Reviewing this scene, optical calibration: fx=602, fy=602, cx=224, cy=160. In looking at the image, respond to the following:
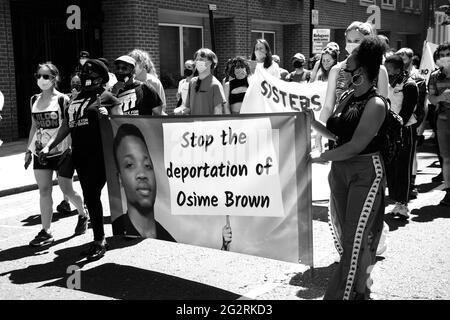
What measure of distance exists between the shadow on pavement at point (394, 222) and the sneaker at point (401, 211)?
0.05m

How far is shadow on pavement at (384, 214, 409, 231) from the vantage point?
21.6 ft

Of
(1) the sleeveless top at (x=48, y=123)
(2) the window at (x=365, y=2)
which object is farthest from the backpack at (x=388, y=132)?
(2) the window at (x=365, y=2)

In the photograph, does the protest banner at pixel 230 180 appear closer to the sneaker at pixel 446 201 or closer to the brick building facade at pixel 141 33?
the sneaker at pixel 446 201

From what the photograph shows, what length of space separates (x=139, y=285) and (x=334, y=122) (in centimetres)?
206

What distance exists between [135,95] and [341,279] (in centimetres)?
314

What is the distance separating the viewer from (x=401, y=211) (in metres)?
6.89

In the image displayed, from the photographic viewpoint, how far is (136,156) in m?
5.05

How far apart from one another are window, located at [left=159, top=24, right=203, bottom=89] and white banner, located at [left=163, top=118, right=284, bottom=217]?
1255cm

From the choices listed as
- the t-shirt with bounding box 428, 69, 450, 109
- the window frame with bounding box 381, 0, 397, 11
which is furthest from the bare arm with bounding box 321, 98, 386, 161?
the window frame with bounding box 381, 0, 397, 11

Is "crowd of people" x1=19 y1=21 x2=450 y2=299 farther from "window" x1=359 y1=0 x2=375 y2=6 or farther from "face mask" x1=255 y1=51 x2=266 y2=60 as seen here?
"window" x1=359 y1=0 x2=375 y2=6

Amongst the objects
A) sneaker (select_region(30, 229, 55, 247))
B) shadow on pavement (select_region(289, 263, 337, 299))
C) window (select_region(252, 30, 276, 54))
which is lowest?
shadow on pavement (select_region(289, 263, 337, 299))

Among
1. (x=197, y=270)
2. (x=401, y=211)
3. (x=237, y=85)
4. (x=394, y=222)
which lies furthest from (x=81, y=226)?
(x=401, y=211)

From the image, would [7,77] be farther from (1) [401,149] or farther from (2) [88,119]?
(1) [401,149]
